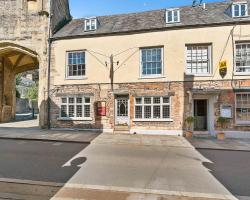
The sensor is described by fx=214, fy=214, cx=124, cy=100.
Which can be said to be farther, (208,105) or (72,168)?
(208,105)

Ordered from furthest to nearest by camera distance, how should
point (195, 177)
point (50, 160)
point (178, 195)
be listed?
1. point (50, 160)
2. point (195, 177)
3. point (178, 195)

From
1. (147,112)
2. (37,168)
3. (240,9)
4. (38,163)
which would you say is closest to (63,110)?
(147,112)

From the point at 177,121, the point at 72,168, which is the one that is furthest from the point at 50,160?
the point at 177,121

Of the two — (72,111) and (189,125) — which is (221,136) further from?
(72,111)

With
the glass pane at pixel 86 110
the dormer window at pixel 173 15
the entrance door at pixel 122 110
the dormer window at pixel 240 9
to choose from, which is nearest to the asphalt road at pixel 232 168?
the entrance door at pixel 122 110

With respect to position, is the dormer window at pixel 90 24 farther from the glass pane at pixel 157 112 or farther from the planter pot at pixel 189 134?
the planter pot at pixel 189 134

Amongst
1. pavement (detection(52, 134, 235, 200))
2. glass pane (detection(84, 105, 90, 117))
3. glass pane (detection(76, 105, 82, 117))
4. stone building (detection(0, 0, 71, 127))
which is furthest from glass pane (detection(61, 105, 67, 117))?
pavement (detection(52, 134, 235, 200))

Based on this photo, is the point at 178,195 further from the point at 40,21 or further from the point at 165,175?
the point at 40,21

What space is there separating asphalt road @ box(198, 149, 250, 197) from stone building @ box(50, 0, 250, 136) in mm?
4869

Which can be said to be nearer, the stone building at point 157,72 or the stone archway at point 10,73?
the stone building at point 157,72

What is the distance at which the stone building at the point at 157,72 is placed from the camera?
14352mm

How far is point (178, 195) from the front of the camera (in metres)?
5.11

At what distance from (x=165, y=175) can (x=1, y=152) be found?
23.3 ft

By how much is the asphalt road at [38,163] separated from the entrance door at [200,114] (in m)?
8.83
